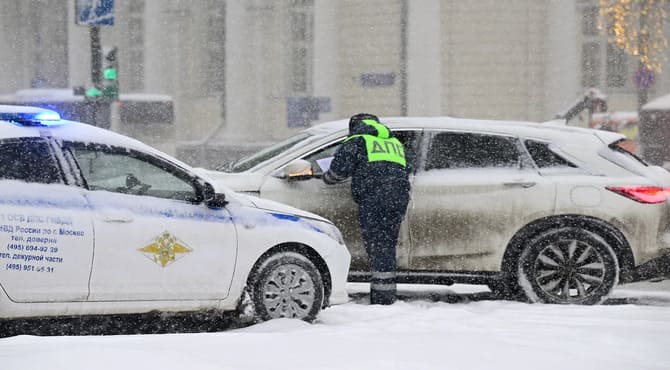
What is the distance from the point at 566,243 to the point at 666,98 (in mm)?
11367

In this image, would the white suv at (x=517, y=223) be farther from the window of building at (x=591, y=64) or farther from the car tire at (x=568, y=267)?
the window of building at (x=591, y=64)

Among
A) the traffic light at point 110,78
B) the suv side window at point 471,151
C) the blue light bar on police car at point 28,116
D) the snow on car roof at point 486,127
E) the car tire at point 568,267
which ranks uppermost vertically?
the traffic light at point 110,78

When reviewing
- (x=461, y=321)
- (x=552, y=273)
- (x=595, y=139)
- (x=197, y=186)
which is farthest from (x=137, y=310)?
(x=595, y=139)

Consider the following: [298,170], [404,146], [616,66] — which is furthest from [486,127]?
[616,66]

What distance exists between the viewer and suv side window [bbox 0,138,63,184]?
23.3 feet

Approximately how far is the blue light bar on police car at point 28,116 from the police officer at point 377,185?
2.28 m

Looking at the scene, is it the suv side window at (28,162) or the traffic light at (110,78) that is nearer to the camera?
the suv side window at (28,162)

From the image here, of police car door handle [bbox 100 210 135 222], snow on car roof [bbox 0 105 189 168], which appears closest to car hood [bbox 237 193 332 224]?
snow on car roof [bbox 0 105 189 168]

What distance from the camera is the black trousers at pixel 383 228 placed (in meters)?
8.86

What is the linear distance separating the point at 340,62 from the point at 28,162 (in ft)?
72.4

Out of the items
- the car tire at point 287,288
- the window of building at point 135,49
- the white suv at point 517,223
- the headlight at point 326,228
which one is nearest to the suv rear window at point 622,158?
the white suv at point 517,223

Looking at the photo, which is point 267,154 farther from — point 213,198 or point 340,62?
point 340,62

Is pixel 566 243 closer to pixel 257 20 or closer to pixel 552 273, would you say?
pixel 552 273

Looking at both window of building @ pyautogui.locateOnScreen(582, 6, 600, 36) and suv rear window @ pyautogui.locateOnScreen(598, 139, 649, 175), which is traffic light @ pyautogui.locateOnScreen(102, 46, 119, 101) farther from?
window of building @ pyautogui.locateOnScreen(582, 6, 600, 36)
